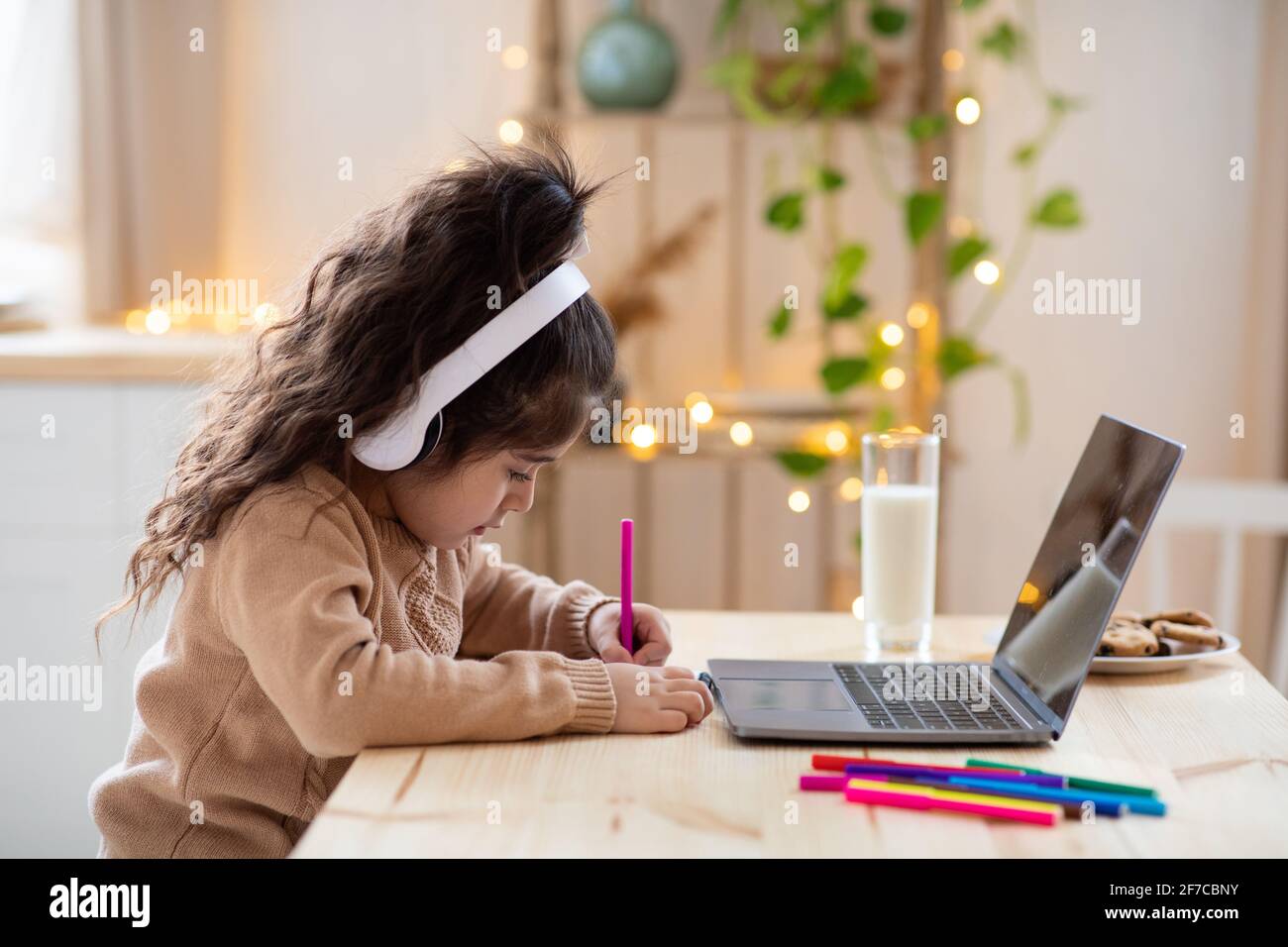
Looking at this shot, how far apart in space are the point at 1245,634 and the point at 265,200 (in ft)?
7.16

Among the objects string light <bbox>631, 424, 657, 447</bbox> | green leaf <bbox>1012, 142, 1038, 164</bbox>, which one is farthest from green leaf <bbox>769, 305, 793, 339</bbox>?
green leaf <bbox>1012, 142, 1038, 164</bbox>

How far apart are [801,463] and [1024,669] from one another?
1.40 meters

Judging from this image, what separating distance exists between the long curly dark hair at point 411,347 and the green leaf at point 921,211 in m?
1.40

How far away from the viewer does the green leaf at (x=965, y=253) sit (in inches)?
94.8

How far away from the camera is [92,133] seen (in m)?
2.57

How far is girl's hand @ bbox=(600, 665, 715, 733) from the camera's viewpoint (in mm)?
970

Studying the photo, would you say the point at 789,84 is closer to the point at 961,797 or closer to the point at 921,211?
the point at 921,211

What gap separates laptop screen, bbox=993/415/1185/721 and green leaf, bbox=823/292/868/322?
1.37 meters

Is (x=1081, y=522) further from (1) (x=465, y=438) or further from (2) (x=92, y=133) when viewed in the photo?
(2) (x=92, y=133)

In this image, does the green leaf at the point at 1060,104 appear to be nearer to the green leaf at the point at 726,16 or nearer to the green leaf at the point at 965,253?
the green leaf at the point at 965,253

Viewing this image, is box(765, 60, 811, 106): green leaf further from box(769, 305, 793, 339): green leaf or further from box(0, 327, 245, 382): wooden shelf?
box(0, 327, 245, 382): wooden shelf
